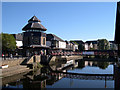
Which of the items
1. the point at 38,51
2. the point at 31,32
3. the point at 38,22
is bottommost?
the point at 38,51

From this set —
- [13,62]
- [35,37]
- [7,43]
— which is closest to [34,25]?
[35,37]

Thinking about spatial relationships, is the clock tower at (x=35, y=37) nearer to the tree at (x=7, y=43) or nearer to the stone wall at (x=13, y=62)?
the tree at (x=7, y=43)

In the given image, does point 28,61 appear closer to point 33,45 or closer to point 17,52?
point 33,45

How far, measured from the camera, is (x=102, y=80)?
95.8 ft

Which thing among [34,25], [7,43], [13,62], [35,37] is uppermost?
[34,25]

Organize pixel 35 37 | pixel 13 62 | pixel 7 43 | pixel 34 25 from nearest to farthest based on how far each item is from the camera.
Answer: pixel 13 62
pixel 35 37
pixel 34 25
pixel 7 43

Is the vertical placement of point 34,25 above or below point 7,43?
above

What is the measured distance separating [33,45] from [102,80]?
103ft

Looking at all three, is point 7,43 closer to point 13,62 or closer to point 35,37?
point 35,37

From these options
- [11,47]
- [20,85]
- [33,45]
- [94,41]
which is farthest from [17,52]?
[94,41]

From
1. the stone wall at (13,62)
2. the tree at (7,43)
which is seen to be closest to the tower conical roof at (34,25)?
the tree at (7,43)

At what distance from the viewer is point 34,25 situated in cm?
5638

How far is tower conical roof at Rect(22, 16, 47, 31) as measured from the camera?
182ft

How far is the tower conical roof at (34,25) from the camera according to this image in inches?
2185
